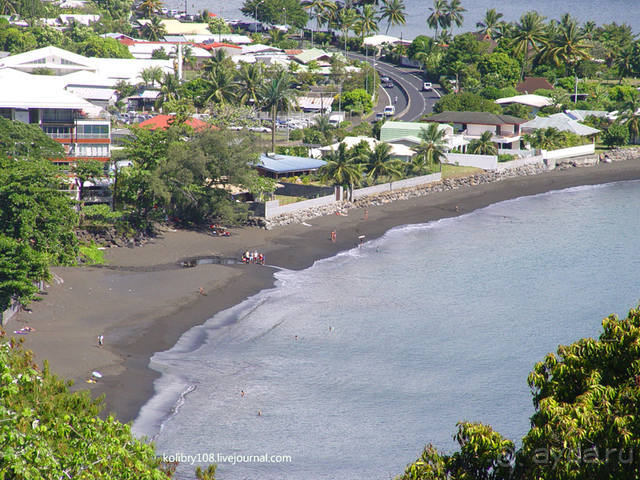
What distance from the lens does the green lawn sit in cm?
8300

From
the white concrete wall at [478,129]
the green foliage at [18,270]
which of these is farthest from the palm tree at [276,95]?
the green foliage at [18,270]

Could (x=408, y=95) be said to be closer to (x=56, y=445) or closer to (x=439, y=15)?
(x=439, y=15)

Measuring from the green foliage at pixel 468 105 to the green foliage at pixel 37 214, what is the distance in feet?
215

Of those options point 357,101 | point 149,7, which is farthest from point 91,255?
point 149,7

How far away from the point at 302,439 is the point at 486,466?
57.2 feet

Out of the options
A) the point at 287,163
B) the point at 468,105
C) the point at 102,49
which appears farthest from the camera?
the point at 102,49

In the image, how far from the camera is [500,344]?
43.3 metres

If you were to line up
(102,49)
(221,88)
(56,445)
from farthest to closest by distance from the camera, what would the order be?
(102,49) → (221,88) → (56,445)

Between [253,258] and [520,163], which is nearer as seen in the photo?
[253,258]

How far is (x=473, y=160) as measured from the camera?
87.1 meters

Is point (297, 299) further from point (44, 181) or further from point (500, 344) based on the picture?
point (44, 181)

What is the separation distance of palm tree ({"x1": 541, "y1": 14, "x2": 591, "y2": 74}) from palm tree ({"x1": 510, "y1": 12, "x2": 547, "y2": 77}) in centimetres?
172

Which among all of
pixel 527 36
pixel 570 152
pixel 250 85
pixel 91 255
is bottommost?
pixel 91 255

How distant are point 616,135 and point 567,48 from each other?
113 ft
